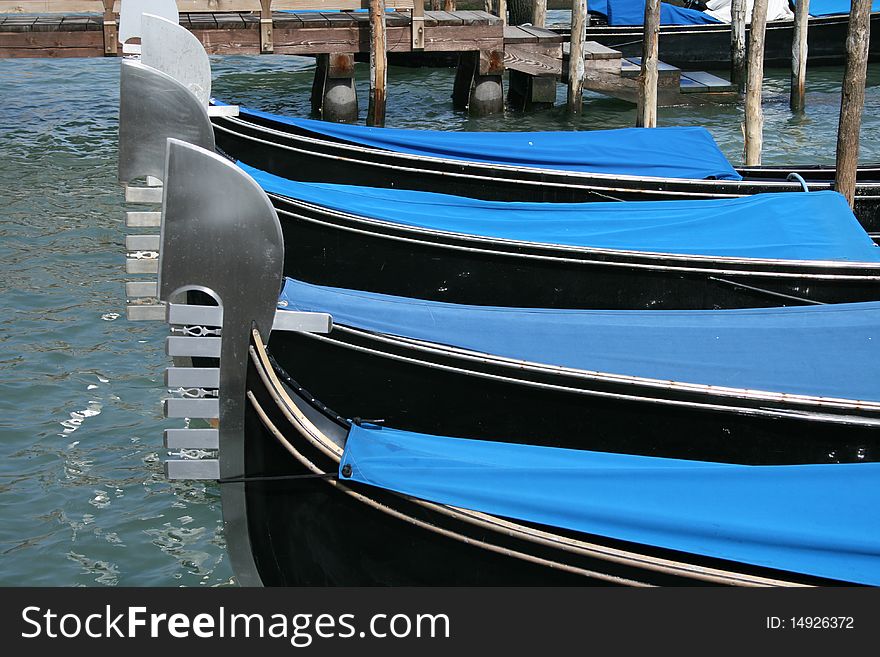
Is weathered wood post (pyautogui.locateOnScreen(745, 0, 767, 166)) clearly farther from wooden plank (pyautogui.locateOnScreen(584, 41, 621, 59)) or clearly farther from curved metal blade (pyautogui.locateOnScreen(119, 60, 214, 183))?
curved metal blade (pyautogui.locateOnScreen(119, 60, 214, 183))

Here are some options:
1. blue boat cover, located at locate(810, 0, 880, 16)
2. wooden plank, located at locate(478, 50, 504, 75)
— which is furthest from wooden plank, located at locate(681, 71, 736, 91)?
wooden plank, located at locate(478, 50, 504, 75)

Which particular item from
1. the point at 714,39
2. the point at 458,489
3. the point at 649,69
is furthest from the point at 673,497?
the point at 714,39

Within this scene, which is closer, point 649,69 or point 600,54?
point 649,69

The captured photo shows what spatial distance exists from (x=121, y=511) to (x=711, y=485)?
2755mm

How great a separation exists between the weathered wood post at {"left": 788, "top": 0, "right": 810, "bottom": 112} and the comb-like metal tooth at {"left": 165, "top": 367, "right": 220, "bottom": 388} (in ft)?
35.0

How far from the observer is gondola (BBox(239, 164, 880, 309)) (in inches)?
231

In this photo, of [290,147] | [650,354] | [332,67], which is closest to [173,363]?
[290,147]

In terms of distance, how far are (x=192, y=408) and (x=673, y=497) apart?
148 centimetres

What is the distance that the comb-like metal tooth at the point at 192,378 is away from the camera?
3430 mm

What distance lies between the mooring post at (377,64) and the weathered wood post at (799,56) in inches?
183

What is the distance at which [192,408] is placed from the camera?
11.4 feet

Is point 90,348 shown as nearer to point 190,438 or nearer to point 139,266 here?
point 139,266

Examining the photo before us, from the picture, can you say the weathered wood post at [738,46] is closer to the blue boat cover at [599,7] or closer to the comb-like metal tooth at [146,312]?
the blue boat cover at [599,7]
